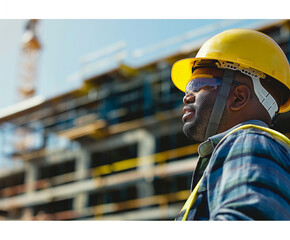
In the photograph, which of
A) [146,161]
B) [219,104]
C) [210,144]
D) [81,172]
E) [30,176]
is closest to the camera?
[210,144]

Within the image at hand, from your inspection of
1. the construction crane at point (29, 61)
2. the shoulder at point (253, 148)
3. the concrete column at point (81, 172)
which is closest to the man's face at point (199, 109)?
the shoulder at point (253, 148)

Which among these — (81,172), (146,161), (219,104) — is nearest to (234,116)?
(219,104)

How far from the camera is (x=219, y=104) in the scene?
2207mm

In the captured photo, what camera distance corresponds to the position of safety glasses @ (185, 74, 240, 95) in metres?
2.24

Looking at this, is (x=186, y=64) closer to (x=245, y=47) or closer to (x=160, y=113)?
(x=245, y=47)

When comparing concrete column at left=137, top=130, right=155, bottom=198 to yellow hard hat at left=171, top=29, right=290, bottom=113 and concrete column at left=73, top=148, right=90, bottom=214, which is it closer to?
concrete column at left=73, top=148, right=90, bottom=214

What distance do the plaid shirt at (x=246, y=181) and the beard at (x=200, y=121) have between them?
451mm

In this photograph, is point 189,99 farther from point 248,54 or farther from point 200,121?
point 248,54

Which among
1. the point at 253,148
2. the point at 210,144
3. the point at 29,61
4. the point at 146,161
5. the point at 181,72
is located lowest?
the point at 253,148

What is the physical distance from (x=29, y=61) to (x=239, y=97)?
155 ft

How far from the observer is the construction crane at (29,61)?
150ft

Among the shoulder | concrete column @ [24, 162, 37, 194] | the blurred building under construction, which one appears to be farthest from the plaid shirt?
concrete column @ [24, 162, 37, 194]

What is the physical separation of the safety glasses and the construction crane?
44.5 metres

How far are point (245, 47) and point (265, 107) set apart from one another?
0.97 ft
